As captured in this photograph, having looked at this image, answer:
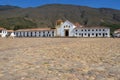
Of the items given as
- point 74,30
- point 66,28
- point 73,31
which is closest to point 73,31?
point 73,31

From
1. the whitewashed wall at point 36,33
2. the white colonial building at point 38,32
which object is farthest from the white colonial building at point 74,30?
the white colonial building at point 38,32

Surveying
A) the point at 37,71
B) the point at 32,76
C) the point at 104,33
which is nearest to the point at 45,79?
the point at 32,76

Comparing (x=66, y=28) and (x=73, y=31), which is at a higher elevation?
(x=66, y=28)

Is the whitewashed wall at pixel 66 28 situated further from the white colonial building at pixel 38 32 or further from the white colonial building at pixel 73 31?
the white colonial building at pixel 38 32

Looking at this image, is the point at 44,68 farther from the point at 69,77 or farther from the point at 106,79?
the point at 106,79

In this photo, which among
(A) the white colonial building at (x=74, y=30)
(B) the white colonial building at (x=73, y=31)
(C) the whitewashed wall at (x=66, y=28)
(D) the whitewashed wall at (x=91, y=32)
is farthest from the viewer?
(C) the whitewashed wall at (x=66, y=28)

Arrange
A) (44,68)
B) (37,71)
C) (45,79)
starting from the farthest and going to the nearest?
(44,68) → (37,71) → (45,79)

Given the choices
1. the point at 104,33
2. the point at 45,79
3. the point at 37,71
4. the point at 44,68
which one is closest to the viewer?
the point at 45,79

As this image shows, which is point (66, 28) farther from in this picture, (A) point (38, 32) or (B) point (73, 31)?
(A) point (38, 32)

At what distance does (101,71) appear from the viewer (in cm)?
811

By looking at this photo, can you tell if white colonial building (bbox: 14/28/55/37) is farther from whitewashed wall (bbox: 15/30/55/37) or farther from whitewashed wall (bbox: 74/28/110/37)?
whitewashed wall (bbox: 74/28/110/37)

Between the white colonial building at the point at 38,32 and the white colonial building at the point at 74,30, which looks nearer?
the white colonial building at the point at 74,30

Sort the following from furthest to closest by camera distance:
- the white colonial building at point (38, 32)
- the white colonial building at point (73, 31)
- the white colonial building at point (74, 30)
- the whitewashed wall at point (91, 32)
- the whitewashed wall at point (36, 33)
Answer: the white colonial building at point (38, 32)
the whitewashed wall at point (36, 33)
the white colonial building at point (74, 30)
the white colonial building at point (73, 31)
the whitewashed wall at point (91, 32)

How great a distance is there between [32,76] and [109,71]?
8.33 ft
